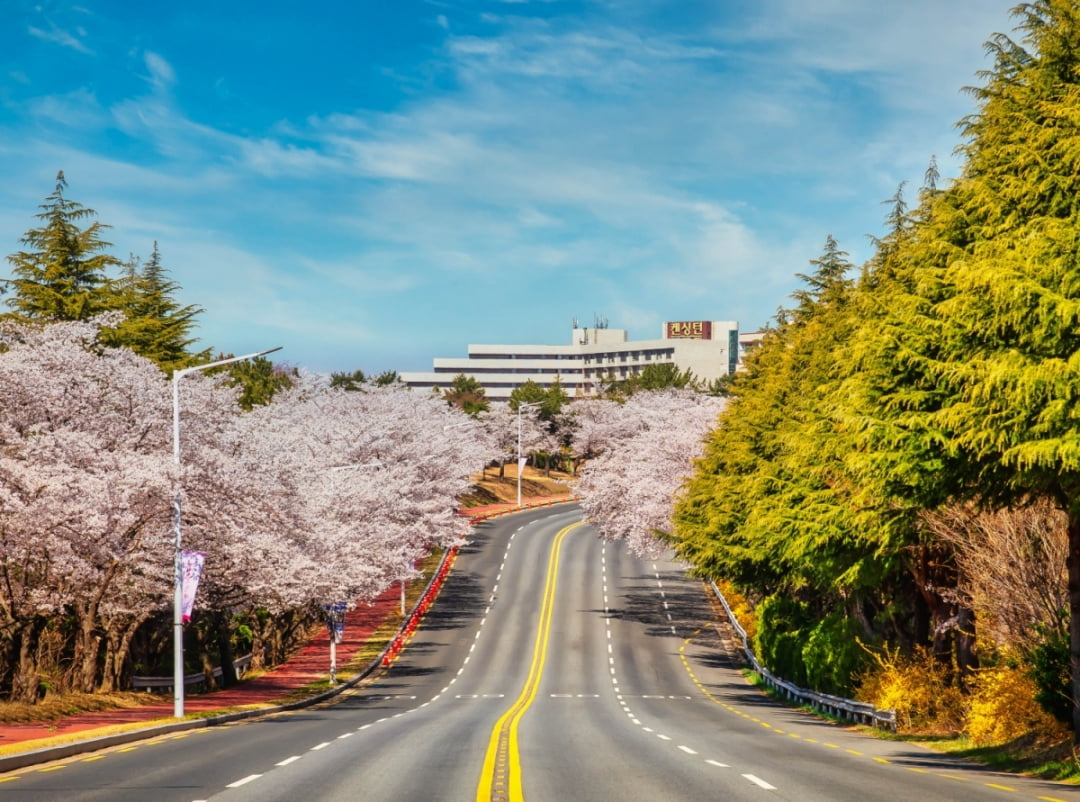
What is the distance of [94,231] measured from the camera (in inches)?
2271

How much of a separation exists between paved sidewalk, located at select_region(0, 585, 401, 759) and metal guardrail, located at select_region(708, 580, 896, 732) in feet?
57.1

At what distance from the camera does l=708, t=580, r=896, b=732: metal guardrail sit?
3089 cm

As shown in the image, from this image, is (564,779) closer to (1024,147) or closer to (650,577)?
(1024,147)

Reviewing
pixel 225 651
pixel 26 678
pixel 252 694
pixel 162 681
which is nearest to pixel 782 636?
pixel 252 694

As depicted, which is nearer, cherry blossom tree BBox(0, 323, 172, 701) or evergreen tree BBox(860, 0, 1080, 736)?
evergreen tree BBox(860, 0, 1080, 736)

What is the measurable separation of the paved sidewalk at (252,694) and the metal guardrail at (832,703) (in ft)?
57.1

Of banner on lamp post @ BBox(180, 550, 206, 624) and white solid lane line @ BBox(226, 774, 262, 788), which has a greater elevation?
banner on lamp post @ BBox(180, 550, 206, 624)

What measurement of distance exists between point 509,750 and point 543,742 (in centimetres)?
247

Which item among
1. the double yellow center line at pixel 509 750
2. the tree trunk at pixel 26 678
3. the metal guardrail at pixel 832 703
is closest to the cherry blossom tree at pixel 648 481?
the double yellow center line at pixel 509 750

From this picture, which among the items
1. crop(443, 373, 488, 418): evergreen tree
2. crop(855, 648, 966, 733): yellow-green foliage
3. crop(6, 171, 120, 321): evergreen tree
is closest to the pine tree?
crop(6, 171, 120, 321): evergreen tree

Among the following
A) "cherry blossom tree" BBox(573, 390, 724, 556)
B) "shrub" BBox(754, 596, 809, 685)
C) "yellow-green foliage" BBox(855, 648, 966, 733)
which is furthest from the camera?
"cherry blossom tree" BBox(573, 390, 724, 556)

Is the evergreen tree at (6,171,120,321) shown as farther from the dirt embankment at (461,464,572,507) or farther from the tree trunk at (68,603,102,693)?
the dirt embankment at (461,464,572,507)

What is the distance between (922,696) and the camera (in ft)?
98.9

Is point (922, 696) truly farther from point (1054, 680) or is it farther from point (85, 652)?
point (85, 652)
